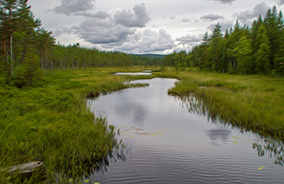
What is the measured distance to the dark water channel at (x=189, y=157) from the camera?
5.56 metres

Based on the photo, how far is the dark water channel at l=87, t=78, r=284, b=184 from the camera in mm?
5562

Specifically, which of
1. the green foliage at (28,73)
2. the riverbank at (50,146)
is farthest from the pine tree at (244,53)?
the riverbank at (50,146)

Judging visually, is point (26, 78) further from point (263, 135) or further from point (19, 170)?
point (263, 135)

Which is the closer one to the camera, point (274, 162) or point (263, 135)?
point (274, 162)

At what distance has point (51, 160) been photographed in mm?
5242

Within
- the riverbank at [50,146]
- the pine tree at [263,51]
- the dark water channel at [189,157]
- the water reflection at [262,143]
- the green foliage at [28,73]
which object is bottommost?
the dark water channel at [189,157]

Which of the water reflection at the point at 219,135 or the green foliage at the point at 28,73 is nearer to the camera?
the water reflection at the point at 219,135

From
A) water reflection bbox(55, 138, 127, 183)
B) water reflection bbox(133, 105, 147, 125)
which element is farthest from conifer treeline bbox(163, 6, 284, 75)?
water reflection bbox(55, 138, 127, 183)

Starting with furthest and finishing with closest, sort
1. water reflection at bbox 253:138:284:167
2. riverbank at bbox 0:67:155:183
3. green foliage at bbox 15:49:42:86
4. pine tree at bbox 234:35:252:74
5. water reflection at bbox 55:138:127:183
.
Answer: pine tree at bbox 234:35:252:74 < green foliage at bbox 15:49:42:86 < water reflection at bbox 253:138:284:167 < water reflection at bbox 55:138:127:183 < riverbank at bbox 0:67:155:183

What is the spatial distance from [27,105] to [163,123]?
Result: 8.05m

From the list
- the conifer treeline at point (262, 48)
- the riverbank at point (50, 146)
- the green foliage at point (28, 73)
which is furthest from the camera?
the conifer treeline at point (262, 48)

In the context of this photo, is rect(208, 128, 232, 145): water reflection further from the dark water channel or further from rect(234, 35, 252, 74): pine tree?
rect(234, 35, 252, 74): pine tree

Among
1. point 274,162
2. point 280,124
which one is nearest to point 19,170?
point 274,162

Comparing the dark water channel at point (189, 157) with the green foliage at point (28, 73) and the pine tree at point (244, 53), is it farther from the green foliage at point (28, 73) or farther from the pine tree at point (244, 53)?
the pine tree at point (244, 53)
